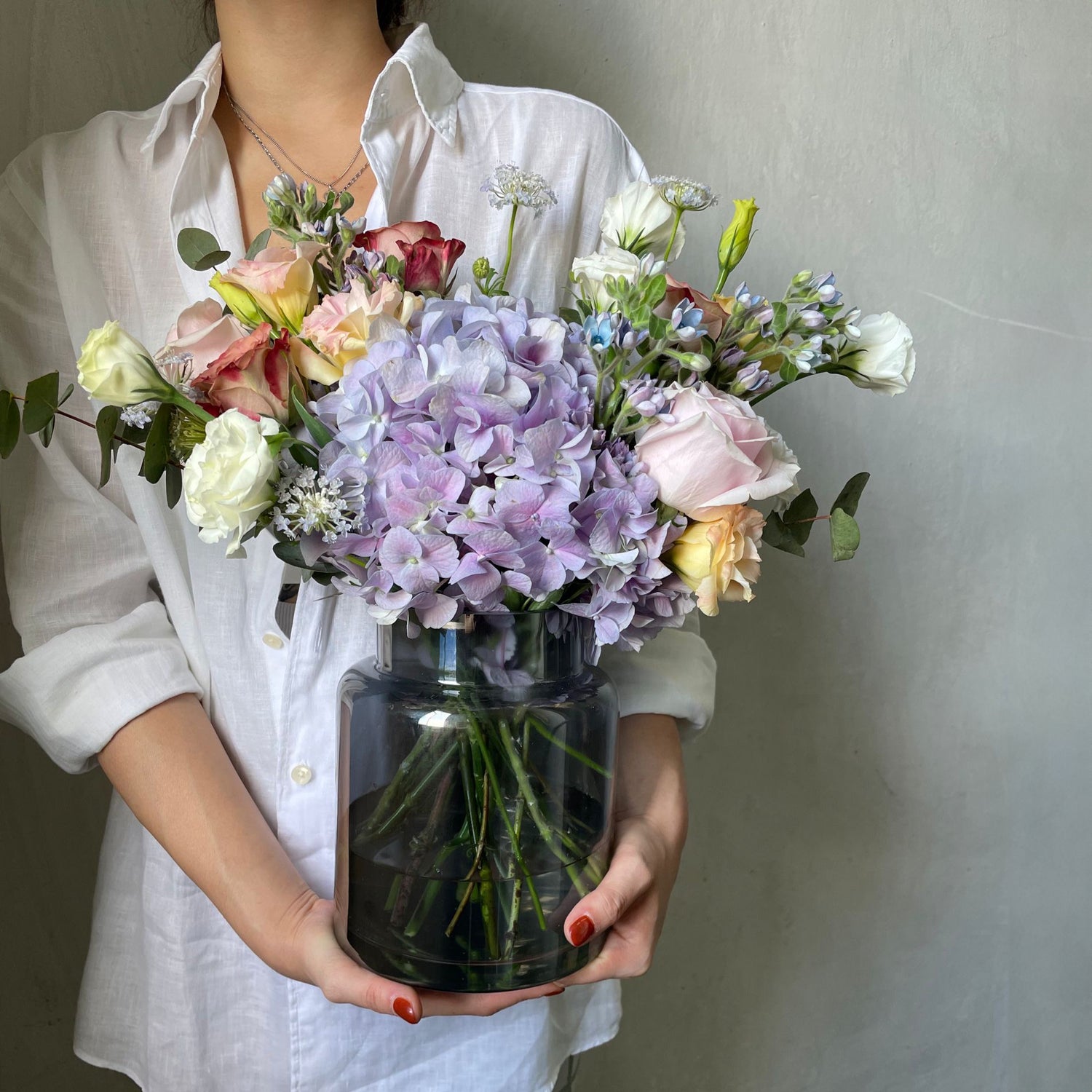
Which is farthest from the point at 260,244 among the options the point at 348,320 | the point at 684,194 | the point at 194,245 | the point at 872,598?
the point at 872,598

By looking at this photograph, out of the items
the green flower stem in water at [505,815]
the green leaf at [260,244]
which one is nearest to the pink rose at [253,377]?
the green leaf at [260,244]

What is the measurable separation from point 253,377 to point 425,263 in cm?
13

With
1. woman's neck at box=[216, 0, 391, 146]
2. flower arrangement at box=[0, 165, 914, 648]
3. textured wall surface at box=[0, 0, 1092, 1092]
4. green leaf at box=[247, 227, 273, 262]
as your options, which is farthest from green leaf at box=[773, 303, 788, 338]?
textured wall surface at box=[0, 0, 1092, 1092]

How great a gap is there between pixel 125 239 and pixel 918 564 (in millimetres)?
1025

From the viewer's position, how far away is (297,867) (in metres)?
0.86

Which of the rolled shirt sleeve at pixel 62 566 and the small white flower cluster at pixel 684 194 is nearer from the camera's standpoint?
the small white flower cluster at pixel 684 194

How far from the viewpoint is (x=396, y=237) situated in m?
0.62

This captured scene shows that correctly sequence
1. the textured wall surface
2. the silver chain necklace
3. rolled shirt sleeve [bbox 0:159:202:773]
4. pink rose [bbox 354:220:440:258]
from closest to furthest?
pink rose [bbox 354:220:440:258] → rolled shirt sleeve [bbox 0:159:202:773] → the silver chain necklace → the textured wall surface

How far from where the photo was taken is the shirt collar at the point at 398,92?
2.88 feet

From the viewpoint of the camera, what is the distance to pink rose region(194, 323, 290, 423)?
1.78ft

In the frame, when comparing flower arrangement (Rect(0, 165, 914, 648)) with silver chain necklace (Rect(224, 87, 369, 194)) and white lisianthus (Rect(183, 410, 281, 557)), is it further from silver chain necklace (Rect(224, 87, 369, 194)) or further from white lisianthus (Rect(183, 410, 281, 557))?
silver chain necklace (Rect(224, 87, 369, 194))

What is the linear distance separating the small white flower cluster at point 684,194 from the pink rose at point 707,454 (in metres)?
0.14

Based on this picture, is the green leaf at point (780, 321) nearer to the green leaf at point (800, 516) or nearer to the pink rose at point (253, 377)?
the green leaf at point (800, 516)

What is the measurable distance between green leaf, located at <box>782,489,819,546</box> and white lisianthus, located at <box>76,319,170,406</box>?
0.38m
